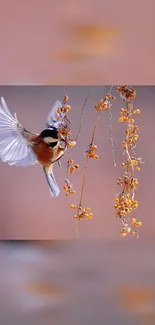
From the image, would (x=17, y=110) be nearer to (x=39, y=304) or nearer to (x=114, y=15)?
(x=39, y=304)

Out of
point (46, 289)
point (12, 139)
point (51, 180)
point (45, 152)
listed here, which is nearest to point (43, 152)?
point (45, 152)

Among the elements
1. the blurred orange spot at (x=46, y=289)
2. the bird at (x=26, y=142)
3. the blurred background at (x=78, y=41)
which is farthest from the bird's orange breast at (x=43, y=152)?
the blurred background at (x=78, y=41)

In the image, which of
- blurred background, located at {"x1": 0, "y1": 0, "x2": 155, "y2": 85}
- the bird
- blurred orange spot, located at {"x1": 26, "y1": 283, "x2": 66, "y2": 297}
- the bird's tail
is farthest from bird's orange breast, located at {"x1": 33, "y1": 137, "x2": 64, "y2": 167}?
blurred background, located at {"x1": 0, "y1": 0, "x2": 155, "y2": 85}

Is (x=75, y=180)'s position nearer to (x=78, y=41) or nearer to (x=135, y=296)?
(x=135, y=296)

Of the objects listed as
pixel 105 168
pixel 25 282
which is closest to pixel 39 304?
pixel 25 282

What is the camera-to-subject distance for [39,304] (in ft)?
3.70

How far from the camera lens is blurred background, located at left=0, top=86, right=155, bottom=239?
2.05m

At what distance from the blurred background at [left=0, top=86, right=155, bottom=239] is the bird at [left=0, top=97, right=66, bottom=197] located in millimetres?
Result: 664

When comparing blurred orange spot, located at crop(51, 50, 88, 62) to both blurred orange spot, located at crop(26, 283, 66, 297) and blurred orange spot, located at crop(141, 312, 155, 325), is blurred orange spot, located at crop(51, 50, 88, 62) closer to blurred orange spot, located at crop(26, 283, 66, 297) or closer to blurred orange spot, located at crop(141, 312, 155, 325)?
blurred orange spot, located at crop(141, 312, 155, 325)

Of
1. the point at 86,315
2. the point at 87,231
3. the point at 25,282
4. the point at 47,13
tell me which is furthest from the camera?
the point at 87,231

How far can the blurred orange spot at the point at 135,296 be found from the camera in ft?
3.66

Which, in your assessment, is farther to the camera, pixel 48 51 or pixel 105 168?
pixel 105 168

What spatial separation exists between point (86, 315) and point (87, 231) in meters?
1.02

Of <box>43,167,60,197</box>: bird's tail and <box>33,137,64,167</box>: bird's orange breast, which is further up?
<box>43,167,60,197</box>: bird's tail
